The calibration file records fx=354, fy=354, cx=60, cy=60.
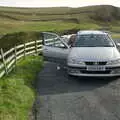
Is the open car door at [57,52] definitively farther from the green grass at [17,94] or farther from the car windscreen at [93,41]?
the green grass at [17,94]

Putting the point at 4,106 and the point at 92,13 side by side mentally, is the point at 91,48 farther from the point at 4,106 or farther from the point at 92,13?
the point at 92,13

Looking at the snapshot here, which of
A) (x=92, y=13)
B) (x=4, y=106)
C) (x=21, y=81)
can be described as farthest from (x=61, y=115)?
(x=92, y=13)

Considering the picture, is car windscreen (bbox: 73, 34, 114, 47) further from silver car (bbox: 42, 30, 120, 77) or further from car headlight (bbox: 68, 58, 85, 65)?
car headlight (bbox: 68, 58, 85, 65)

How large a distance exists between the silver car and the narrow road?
0.36 metres

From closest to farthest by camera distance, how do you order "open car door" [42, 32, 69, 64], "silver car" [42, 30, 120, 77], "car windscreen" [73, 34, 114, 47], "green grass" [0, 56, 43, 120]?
"green grass" [0, 56, 43, 120] → "silver car" [42, 30, 120, 77] → "open car door" [42, 32, 69, 64] → "car windscreen" [73, 34, 114, 47]

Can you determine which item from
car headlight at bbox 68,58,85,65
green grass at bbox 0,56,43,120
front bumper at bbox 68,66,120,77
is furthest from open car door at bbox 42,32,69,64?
front bumper at bbox 68,66,120,77

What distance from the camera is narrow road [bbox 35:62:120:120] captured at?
7.76 meters

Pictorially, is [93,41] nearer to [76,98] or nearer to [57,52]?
[57,52]

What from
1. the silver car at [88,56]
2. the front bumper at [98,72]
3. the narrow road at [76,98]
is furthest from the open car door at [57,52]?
the front bumper at [98,72]

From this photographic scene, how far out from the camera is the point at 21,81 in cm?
1102

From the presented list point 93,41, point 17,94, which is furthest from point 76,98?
point 93,41

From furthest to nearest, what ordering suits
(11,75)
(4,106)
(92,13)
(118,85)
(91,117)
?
(92,13) < (11,75) < (118,85) < (4,106) < (91,117)

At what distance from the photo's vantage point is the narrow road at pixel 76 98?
306 inches

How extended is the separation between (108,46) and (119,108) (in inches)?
186
